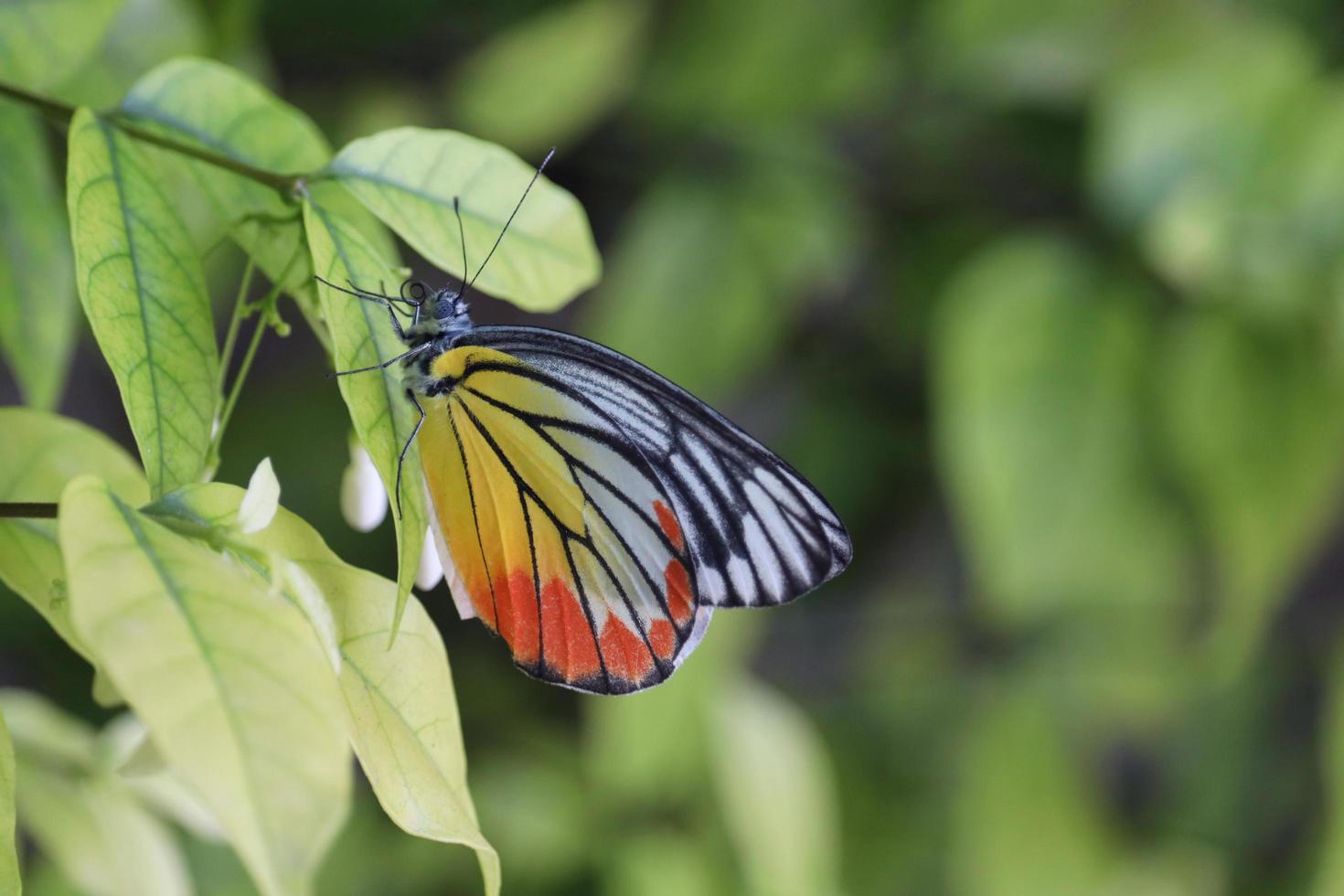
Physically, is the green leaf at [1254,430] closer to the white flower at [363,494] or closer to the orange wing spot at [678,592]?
the orange wing spot at [678,592]

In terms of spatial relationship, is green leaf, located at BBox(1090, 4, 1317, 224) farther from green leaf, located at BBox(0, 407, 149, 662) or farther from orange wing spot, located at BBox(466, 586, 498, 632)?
green leaf, located at BBox(0, 407, 149, 662)

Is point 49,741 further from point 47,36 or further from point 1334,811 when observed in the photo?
point 1334,811

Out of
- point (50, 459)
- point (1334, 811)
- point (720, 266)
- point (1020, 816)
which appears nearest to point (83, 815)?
point (50, 459)

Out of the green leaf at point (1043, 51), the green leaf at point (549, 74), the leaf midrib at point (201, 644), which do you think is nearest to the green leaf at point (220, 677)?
the leaf midrib at point (201, 644)

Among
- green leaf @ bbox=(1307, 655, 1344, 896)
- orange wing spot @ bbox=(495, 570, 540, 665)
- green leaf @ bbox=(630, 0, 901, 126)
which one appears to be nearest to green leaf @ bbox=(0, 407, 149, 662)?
orange wing spot @ bbox=(495, 570, 540, 665)

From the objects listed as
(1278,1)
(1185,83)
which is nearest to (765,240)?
(1185,83)

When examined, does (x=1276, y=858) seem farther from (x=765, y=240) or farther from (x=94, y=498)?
(x=94, y=498)
